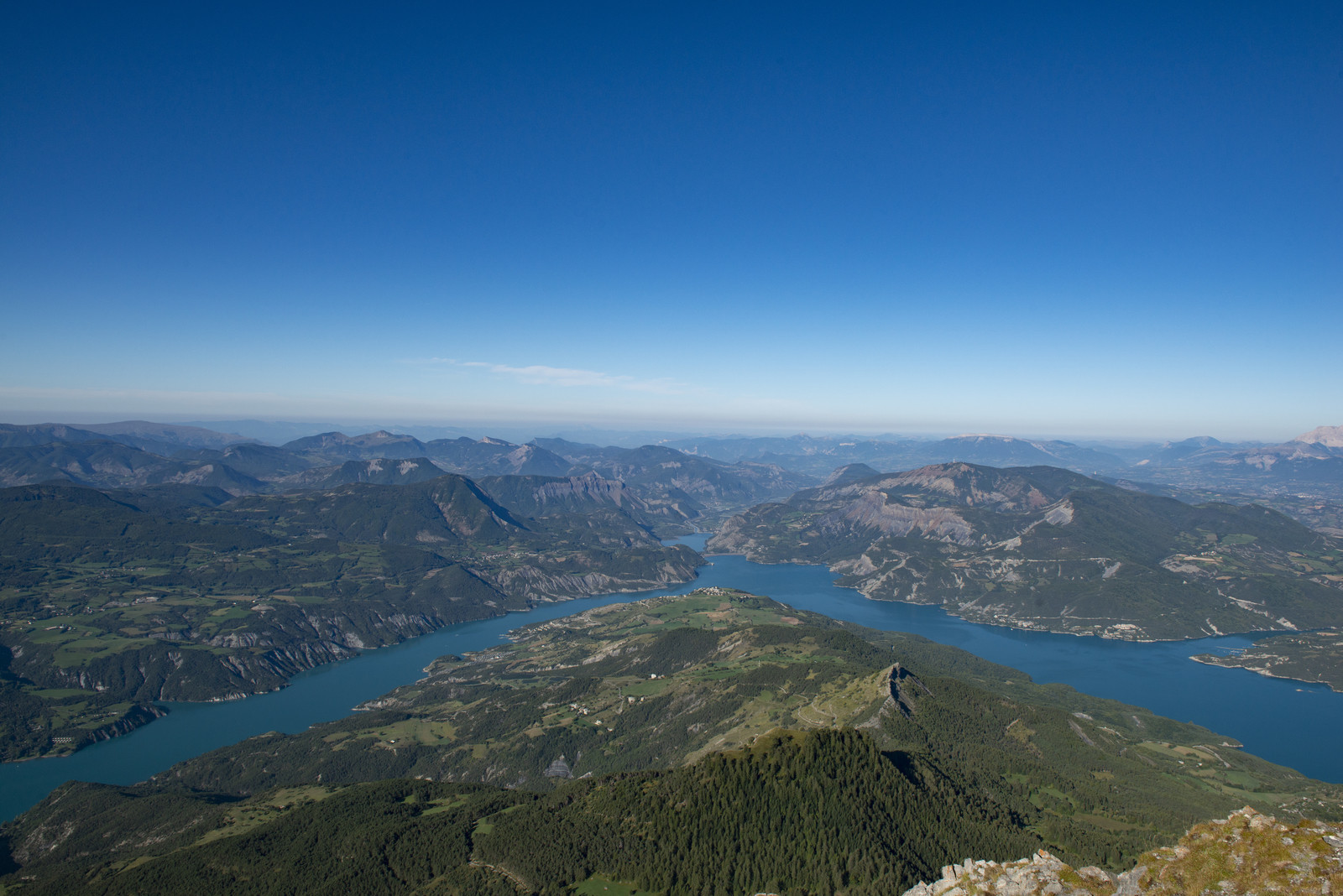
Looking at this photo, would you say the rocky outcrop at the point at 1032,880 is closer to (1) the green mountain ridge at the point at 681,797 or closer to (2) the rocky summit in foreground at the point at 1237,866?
(2) the rocky summit in foreground at the point at 1237,866

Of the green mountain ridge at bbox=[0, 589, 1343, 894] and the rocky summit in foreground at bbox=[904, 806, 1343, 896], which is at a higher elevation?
the rocky summit in foreground at bbox=[904, 806, 1343, 896]

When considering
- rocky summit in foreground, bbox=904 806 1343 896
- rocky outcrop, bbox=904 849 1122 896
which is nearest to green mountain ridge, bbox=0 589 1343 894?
rocky outcrop, bbox=904 849 1122 896

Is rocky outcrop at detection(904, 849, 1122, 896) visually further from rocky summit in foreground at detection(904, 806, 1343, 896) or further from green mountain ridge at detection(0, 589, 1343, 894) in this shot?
green mountain ridge at detection(0, 589, 1343, 894)

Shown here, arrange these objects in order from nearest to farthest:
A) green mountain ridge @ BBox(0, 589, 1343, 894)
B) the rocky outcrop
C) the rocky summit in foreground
Answer: the rocky summit in foreground → the rocky outcrop → green mountain ridge @ BBox(0, 589, 1343, 894)

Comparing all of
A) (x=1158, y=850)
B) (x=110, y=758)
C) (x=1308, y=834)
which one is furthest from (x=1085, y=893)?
(x=110, y=758)

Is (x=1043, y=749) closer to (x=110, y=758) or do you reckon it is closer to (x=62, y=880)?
(x=62, y=880)

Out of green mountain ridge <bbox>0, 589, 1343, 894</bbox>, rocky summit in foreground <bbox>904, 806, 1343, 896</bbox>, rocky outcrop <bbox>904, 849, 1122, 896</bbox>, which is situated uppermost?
rocky summit in foreground <bbox>904, 806, 1343, 896</bbox>

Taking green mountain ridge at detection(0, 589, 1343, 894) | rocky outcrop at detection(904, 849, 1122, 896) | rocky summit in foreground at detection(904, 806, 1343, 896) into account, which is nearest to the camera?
rocky summit in foreground at detection(904, 806, 1343, 896)

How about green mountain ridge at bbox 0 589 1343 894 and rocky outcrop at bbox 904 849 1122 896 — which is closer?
rocky outcrop at bbox 904 849 1122 896

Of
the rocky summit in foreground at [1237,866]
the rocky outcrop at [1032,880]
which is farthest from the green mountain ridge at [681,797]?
the rocky summit in foreground at [1237,866]

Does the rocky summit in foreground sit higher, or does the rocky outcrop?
the rocky summit in foreground
